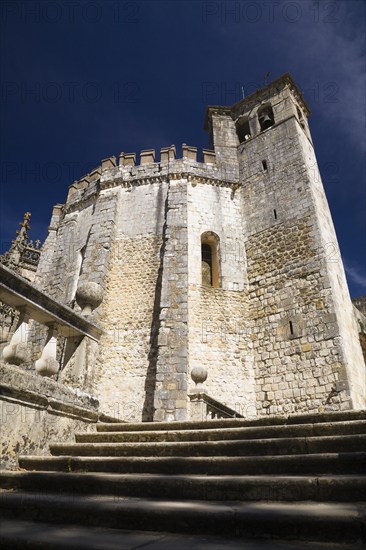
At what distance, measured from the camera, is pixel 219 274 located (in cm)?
1167

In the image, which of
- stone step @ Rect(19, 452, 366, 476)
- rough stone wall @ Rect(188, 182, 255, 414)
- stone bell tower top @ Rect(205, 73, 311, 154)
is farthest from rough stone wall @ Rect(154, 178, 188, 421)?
stone step @ Rect(19, 452, 366, 476)

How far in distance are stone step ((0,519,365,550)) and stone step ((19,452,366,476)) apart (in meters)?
0.77

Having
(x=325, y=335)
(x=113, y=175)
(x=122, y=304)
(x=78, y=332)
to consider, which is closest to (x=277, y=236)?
(x=325, y=335)

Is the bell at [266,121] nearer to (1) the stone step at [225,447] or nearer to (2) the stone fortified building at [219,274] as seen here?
(2) the stone fortified building at [219,274]

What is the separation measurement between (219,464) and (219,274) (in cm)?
906

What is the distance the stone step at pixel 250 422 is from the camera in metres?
3.47

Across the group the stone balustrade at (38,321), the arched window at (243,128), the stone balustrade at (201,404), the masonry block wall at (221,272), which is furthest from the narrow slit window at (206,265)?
the stone balustrade at (38,321)

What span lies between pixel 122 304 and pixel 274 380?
523 centimetres

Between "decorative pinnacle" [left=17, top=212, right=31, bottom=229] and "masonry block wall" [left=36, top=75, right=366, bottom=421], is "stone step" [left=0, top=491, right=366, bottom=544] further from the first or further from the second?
"decorative pinnacle" [left=17, top=212, right=31, bottom=229]

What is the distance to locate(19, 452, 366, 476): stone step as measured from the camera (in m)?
2.52

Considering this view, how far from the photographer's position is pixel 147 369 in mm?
10031

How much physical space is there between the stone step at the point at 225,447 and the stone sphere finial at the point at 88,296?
7.19 feet

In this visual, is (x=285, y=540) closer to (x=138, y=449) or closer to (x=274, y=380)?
(x=138, y=449)

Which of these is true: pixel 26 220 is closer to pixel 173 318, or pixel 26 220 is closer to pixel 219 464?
pixel 173 318
